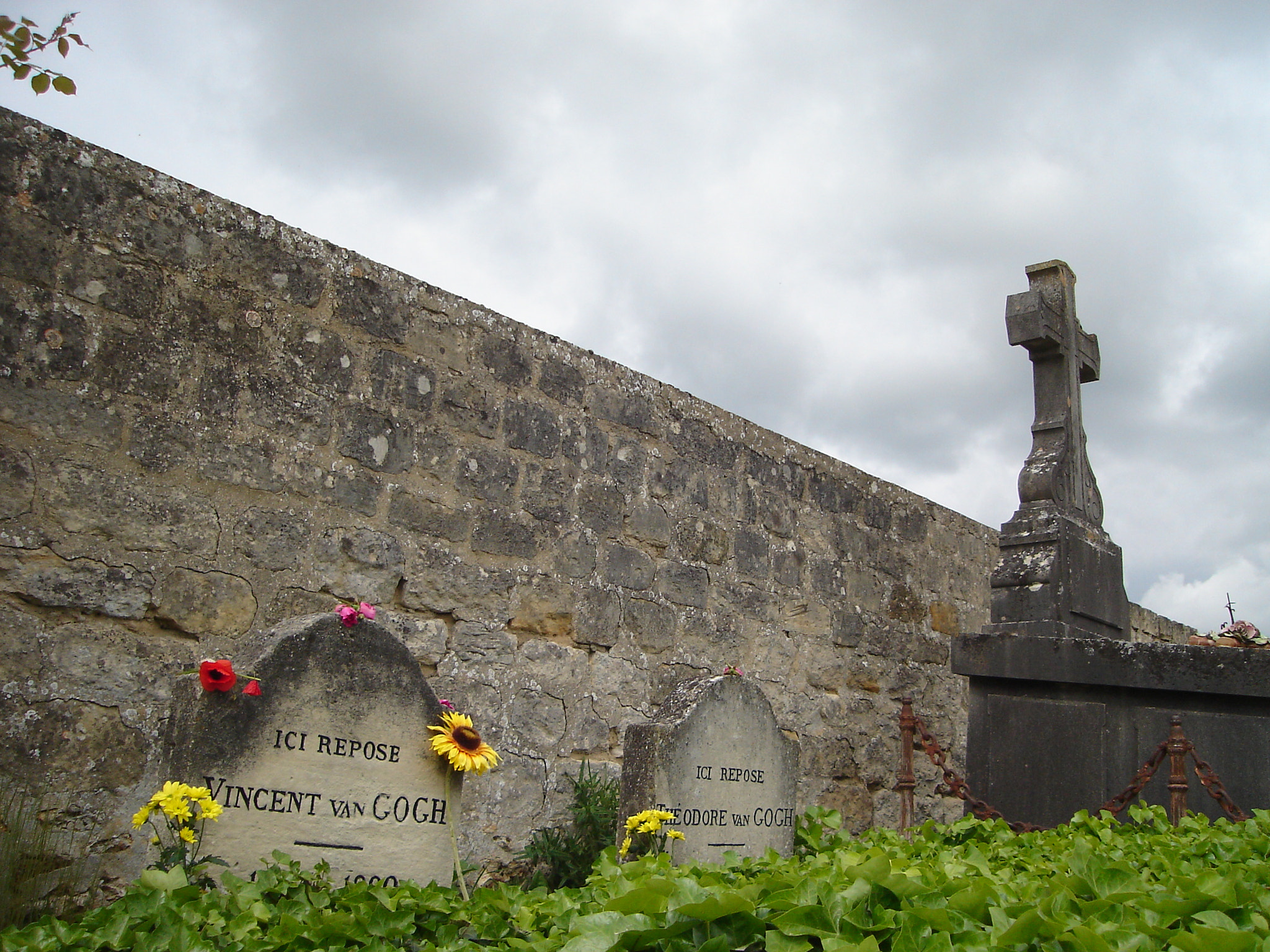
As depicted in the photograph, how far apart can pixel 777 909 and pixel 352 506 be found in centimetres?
255

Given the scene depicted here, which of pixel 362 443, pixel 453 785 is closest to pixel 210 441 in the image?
pixel 362 443

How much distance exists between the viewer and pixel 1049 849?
3.17 meters

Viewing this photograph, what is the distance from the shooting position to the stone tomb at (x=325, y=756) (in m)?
2.73

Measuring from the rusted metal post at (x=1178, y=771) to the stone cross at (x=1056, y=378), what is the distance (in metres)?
1.61

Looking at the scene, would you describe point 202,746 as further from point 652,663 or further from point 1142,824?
point 1142,824

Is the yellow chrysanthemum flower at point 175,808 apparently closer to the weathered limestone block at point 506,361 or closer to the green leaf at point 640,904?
the green leaf at point 640,904

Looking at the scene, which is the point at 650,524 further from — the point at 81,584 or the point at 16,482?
the point at 16,482

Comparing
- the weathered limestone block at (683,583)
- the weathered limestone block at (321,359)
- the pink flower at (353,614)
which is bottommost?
the pink flower at (353,614)

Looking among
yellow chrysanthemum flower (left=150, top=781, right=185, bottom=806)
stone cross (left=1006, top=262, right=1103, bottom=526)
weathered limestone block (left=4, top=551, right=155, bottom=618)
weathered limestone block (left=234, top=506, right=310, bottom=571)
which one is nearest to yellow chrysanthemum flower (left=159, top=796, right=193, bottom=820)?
yellow chrysanthemum flower (left=150, top=781, right=185, bottom=806)

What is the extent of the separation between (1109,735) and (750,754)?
177 cm

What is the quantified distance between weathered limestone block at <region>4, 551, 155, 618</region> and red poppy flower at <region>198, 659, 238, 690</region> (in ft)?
2.35

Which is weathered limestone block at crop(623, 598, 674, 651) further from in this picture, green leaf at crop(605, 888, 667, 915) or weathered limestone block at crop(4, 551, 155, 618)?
green leaf at crop(605, 888, 667, 915)

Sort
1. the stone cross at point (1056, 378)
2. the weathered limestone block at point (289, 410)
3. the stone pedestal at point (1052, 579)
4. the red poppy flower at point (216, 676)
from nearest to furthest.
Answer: the red poppy flower at point (216, 676), the weathered limestone block at point (289, 410), the stone pedestal at point (1052, 579), the stone cross at point (1056, 378)

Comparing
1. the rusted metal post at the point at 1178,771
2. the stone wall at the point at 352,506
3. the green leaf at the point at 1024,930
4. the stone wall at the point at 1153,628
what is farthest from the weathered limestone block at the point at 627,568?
the stone wall at the point at 1153,628
